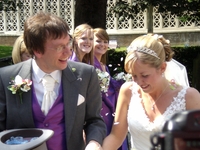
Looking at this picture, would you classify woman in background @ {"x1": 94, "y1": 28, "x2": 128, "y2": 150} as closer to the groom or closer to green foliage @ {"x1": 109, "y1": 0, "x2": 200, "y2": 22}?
the groom

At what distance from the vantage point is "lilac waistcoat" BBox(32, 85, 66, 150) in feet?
7.23

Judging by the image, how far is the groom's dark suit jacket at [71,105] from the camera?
2.21 m

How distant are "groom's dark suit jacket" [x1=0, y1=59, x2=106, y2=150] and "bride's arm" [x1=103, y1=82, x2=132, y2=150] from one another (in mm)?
235

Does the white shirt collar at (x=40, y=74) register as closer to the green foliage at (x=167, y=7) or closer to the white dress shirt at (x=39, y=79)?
the white dress shirt at (x=39, y=79)

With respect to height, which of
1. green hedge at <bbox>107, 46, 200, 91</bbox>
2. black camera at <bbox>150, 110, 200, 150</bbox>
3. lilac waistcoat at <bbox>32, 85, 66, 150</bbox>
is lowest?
green hedge at <bbox>107, 46, 200, 91</bbox>

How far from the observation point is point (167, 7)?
944 cm

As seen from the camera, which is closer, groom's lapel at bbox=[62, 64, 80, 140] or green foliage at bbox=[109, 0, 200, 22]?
groom's lapel at bbox=[62, 64, 80, 140]

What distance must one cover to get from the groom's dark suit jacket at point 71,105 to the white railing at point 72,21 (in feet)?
49.0

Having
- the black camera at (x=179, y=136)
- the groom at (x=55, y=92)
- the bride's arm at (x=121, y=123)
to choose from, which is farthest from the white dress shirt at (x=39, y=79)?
the black camera at (x=179, y=136)

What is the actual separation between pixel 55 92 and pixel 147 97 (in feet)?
2.58

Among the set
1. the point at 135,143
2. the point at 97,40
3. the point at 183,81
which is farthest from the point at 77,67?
the point at 97,40

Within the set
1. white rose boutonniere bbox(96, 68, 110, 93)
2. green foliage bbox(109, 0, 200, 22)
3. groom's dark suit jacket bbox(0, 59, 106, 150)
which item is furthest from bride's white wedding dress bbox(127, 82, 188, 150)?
green foliage bbox(109, 0, 200, 22)

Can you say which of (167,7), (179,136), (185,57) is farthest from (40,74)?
(185,57)

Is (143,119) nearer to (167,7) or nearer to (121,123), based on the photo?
(121,123)
